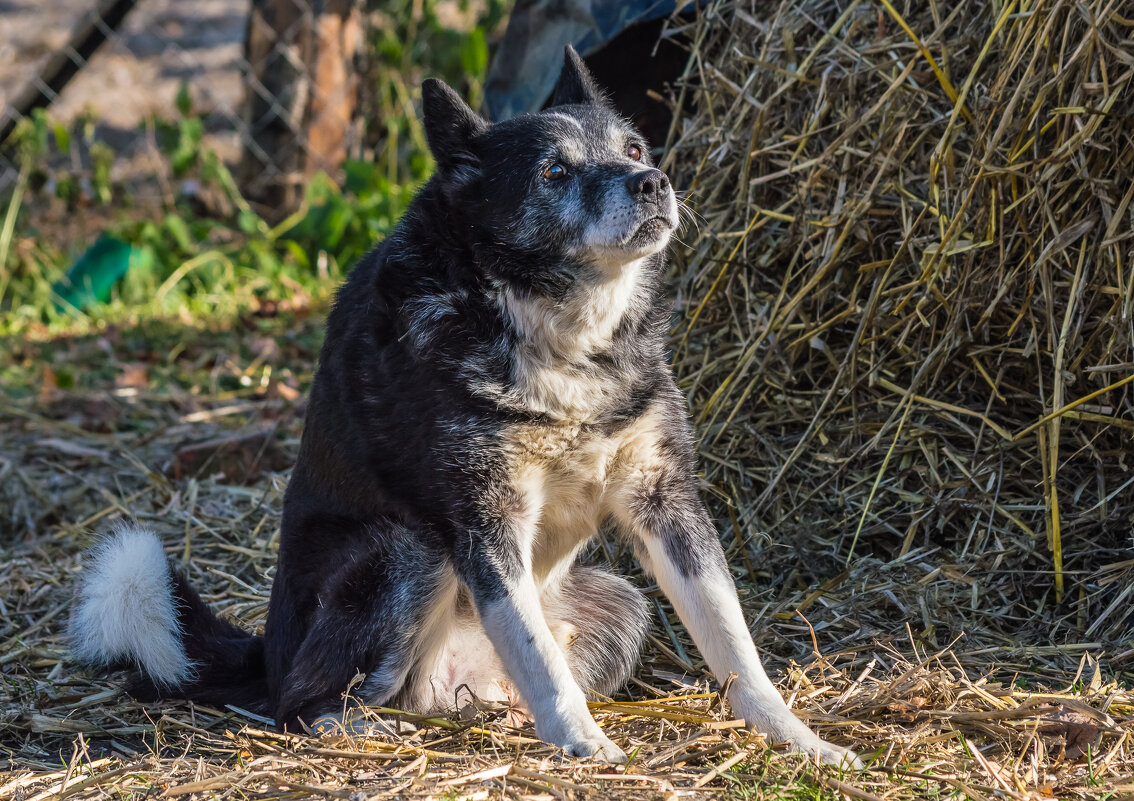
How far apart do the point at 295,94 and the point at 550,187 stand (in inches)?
179

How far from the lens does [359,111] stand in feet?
22.4

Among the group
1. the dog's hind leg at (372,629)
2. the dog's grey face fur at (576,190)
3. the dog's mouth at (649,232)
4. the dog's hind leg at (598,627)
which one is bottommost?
the dog's hind leg at (598,627)

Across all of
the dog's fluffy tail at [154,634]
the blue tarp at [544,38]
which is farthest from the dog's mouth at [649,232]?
the blue tarp at [544,38]

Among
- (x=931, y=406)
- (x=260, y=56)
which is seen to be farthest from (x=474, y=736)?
(x=260, y=56)

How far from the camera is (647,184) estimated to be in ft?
7.55

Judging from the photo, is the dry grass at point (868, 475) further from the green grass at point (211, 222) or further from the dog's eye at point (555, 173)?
the green grass at point (211, 222)

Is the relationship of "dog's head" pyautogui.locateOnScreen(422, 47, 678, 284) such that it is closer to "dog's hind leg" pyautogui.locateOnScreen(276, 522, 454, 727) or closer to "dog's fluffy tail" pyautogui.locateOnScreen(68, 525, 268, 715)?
"dog's hind leg" pyautogui.locateOnScreen(276, 522, 454, 727)

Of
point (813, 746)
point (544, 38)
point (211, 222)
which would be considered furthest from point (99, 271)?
point (813, 746)

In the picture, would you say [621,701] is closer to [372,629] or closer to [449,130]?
[372,629]

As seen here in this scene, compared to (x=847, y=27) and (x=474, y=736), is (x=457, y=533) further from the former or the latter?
(x=847, y=27)

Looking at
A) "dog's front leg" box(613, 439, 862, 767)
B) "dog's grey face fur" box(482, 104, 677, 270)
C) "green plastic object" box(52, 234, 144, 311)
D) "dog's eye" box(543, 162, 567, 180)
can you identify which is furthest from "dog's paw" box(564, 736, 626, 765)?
→ "green plastic object" box(52, 234, 144, 311)

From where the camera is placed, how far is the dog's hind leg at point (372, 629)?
238 cm

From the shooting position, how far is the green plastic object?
6090 mm

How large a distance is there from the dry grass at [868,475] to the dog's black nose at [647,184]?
98 centimetres
